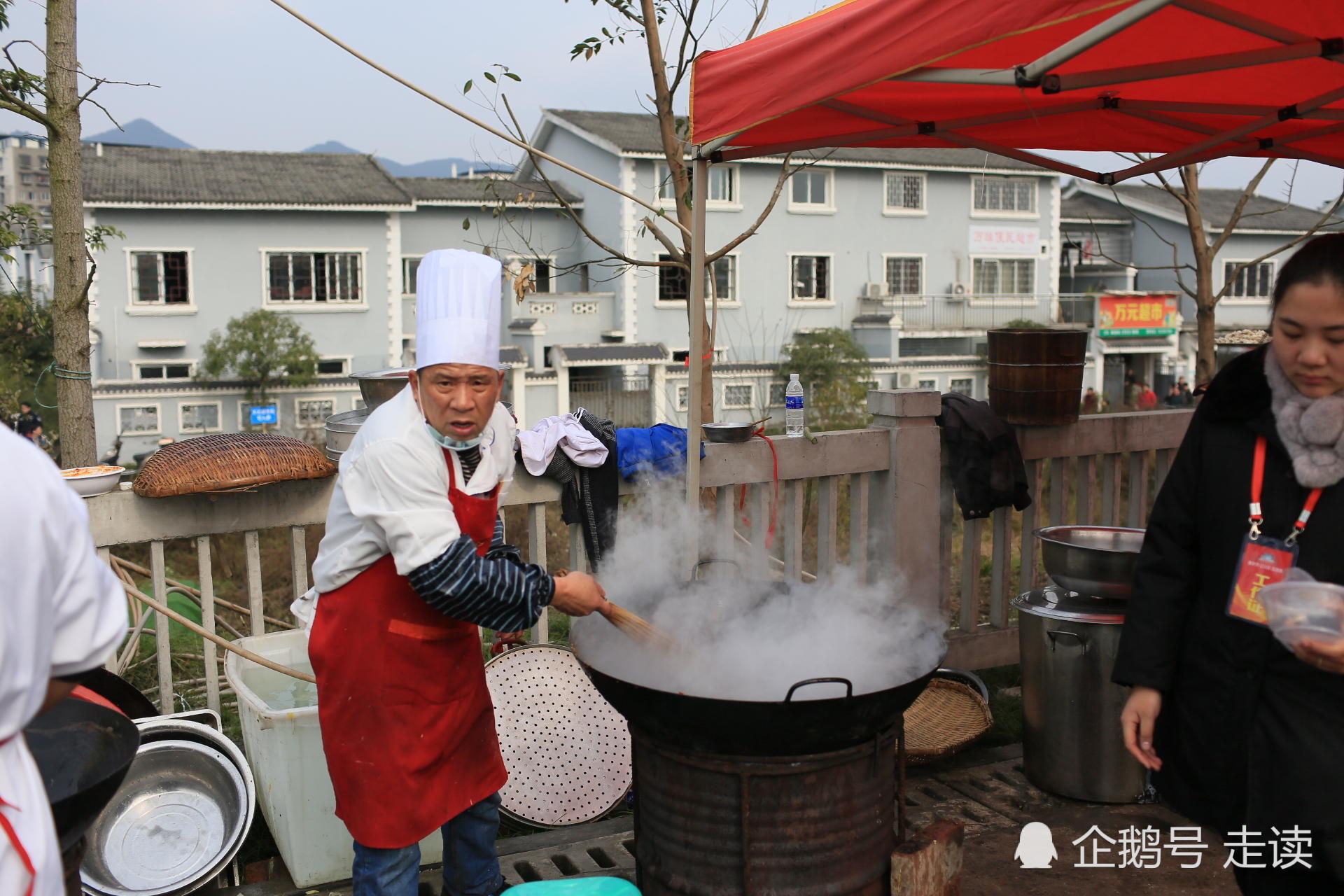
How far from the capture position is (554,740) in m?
3.75

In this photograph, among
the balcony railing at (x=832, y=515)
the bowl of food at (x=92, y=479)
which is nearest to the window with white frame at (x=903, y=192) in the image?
the balcony railing at (x=832, y=515)

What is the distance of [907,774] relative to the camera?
163 inches

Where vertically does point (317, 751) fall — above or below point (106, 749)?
below

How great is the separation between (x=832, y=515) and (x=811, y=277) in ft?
101

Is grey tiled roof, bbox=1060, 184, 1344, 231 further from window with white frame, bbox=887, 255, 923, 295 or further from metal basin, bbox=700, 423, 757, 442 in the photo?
metal basin, bbox=700, 423, 757, 442

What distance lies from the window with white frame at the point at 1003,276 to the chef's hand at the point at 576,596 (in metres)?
36.2

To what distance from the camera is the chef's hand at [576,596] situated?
8.54 feet

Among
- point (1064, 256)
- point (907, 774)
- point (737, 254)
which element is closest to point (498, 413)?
point (907, 774)

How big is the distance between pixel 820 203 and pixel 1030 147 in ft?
100

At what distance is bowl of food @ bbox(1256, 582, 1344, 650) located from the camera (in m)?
1.90

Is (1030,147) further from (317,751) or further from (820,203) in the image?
(820,203)

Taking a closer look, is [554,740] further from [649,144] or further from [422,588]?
[649,144]

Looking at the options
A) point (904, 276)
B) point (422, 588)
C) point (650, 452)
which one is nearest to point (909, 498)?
point (650, 452)

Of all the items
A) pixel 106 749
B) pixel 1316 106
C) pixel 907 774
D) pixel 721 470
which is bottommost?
pixel 907 774
